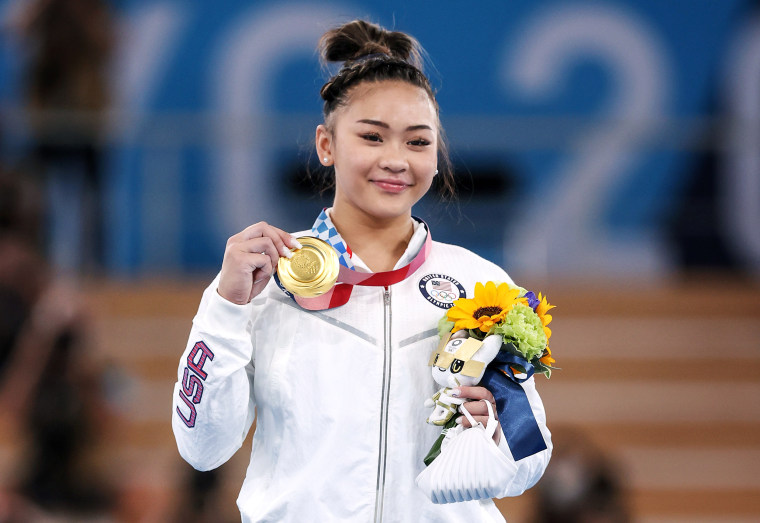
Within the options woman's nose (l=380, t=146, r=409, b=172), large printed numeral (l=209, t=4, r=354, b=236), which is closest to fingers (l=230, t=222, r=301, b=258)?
woman's nose (l=380, t=146, r=409, b=172)

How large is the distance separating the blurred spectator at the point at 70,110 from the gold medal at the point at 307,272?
312 centimetres

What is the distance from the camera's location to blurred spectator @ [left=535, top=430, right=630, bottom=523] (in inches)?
154

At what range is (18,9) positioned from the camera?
17.5 ft

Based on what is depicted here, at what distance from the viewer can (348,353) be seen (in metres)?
2.04

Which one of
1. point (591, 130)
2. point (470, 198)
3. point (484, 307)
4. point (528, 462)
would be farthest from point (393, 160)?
point (591, 130)

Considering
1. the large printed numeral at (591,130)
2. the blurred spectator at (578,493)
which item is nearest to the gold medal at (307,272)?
the blurred spectator at (578,493)

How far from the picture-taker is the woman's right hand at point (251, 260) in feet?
6.36

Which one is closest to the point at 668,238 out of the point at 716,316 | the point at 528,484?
the point at 716,316

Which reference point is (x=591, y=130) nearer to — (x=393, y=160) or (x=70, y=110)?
(x=70, y=110)

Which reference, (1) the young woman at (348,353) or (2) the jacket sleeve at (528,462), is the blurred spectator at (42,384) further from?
(2) the jacket sleeve at (528,462)

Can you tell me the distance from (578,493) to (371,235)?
2085mm

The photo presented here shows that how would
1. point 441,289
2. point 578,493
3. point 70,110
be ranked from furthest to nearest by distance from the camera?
point 70,110 < point 578,493 < point 441,289

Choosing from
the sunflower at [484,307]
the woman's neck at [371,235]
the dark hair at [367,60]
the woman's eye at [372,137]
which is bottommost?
the sunflower at [484,307]

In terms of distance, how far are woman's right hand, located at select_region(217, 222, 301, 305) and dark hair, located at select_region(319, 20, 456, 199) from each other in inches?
12.6
